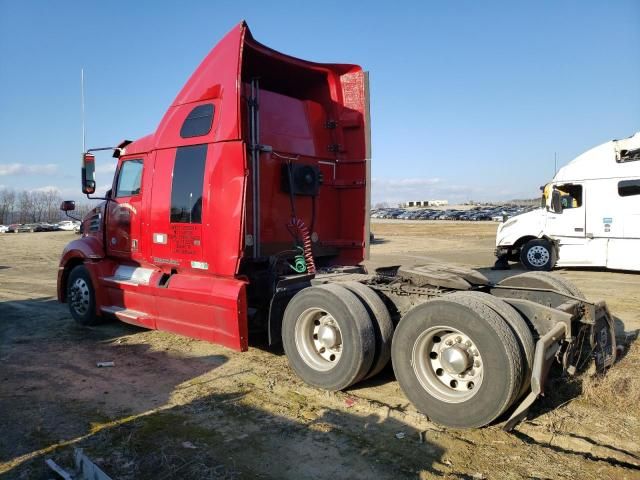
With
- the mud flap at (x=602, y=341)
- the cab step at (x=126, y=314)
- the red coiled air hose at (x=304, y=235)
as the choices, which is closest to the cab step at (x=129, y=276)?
the cab step at (x=126, y=314)

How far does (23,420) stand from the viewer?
4.25m

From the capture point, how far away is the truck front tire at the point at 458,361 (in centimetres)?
368

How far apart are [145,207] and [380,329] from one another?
402 centimetres

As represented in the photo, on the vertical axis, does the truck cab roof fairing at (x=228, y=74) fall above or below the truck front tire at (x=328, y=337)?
above

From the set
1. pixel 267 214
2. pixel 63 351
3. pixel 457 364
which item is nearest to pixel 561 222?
pixel 267 214

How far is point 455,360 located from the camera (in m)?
3.99

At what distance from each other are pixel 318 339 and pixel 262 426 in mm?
1213

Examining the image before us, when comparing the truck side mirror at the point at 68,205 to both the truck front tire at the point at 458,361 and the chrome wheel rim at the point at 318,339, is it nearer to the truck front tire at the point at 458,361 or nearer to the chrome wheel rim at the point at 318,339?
the chrome wheel rim at the point at 318,339

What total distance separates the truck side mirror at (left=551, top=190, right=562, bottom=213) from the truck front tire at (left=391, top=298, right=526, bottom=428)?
410 inches

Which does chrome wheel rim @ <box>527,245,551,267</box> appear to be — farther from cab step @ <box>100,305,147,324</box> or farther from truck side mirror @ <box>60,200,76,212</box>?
truck side mirror @ <box>60,200,76,212</box>

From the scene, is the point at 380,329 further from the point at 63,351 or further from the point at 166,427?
the point at 63,351

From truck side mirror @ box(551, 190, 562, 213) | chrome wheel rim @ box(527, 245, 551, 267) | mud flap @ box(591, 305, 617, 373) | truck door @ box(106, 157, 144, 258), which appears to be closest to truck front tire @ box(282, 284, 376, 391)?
mud flap @ box(591, 305, 617, 373)

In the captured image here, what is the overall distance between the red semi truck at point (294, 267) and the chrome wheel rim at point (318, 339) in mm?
14

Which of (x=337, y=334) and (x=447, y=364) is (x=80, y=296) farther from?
(x=447, y=364)
